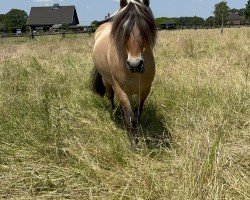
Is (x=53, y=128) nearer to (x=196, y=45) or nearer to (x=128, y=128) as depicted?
(x=128, y=128)

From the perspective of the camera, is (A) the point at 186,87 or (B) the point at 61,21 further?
(B) the point at 61,21

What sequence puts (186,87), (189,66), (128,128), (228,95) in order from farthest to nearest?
(189,66), (186,87), (228,95), (128,128)

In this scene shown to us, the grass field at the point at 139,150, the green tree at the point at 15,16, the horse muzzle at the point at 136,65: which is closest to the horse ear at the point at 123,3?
the horse muzzle at the point at 136,65

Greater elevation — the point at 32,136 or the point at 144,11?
the point at 144,11

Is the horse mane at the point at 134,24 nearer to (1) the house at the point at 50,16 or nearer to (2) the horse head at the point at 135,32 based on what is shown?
(2) the horse head at the point at 135,32

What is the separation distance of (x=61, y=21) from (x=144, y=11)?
73.2 m

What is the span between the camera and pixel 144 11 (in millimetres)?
3475

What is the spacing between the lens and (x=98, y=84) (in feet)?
18.5

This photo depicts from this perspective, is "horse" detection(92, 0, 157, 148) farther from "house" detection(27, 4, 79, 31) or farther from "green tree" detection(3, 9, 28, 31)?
"green tree" detection(3, 9, 28, 31)

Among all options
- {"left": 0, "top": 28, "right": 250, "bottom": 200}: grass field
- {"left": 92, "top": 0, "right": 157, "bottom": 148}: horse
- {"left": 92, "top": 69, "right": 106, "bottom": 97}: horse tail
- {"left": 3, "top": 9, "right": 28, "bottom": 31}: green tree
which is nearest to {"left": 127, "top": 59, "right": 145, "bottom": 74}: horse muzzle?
{"left": 92, "top": 0, "right": 157, "bottom": 148}: horse

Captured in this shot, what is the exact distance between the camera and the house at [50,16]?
7375cm

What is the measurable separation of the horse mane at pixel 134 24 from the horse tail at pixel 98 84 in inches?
80.1

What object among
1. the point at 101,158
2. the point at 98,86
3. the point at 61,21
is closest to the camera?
the point at 101,158

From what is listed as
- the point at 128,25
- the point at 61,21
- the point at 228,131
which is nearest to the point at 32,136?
the point at 128,25
